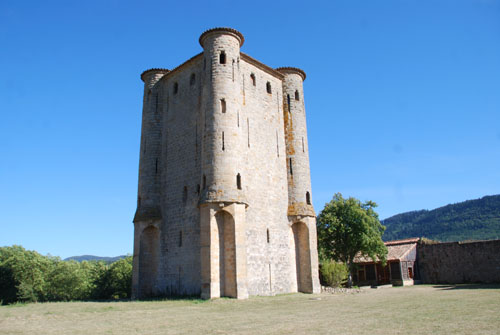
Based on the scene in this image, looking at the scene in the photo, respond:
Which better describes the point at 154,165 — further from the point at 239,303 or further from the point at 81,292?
the point at 81,292

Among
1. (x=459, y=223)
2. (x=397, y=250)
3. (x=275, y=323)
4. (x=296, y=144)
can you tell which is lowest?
(x=275, y=323)

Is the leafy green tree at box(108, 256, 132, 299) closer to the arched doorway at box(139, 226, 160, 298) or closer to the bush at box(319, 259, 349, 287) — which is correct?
the arched doorway at box(139, 226, 160, 298)

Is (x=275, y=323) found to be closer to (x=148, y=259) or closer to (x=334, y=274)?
(x=148, y=259)

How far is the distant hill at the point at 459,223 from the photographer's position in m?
124

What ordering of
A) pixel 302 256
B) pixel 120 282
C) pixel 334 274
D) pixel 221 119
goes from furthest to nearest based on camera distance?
pixel 120 282, pixel 334 274, pixel 302 256, pixel 221 119

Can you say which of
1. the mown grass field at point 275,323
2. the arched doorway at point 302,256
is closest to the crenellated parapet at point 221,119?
the arched doorway at point 302,256

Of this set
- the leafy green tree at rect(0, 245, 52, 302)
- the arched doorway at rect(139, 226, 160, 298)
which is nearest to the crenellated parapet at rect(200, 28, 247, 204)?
the arched doorway at rect(139, 226, 160, 298)

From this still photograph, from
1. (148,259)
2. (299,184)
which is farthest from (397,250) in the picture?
(148,259)

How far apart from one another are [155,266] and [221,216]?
21.6 ft

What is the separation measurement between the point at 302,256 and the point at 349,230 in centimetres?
997

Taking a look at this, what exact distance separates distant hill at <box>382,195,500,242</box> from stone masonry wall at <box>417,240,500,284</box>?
86910mm

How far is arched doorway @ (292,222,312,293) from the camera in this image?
25.3 metres

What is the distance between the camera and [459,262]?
3759 cm

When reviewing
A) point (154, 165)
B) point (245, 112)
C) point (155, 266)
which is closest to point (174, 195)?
point (154, 165)
